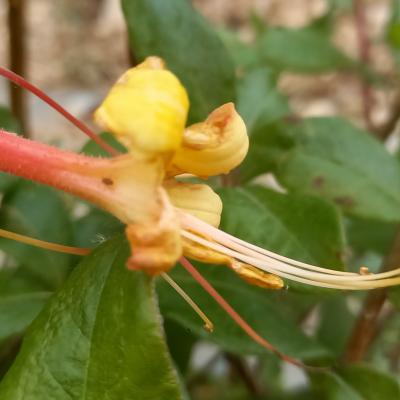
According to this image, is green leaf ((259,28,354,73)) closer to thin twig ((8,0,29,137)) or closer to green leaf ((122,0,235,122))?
thin twig ((8,0,29,137))

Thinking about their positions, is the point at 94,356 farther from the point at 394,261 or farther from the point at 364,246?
the point at 364,246

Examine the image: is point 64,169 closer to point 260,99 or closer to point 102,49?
point 260,99

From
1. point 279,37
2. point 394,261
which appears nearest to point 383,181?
point 394,261

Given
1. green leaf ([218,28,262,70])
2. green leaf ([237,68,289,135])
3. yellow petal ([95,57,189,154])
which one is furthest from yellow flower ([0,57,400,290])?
green leaf ([218,28,262,70])

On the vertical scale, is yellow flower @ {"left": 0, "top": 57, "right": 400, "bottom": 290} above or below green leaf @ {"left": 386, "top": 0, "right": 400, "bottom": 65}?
above

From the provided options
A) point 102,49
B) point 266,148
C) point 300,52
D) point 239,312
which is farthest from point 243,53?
point 102,49

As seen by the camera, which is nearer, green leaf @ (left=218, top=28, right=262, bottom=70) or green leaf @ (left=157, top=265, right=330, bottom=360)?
green leaf @ (left=157, top=265, right=330, bottom=360)

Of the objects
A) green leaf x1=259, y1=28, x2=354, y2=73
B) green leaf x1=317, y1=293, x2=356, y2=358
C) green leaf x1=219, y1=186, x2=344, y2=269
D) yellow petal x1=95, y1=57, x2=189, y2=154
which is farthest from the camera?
green leaf x1=259, y1=28, x2=354, y2=73

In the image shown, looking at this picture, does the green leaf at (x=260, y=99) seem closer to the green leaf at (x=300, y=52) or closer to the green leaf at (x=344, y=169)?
the green leaf at (x=344, y=169)
